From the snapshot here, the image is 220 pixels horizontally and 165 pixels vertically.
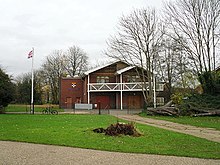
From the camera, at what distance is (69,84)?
159ft

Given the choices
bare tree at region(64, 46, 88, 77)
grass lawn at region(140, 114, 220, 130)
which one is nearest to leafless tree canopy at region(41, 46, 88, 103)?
bare tree at region(64, 46, 88, 77)

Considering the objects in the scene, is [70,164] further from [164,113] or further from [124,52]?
[124,52]

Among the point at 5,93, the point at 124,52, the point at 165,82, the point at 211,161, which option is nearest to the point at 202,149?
the point at 211,161

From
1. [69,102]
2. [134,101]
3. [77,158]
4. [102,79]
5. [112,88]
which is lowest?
[77,158]

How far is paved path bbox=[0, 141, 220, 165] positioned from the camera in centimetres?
739

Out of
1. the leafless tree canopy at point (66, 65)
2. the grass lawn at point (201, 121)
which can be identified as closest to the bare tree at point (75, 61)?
the leafless tree canopy at point (66, 65)

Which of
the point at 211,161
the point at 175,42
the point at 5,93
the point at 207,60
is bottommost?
the point at 211,161

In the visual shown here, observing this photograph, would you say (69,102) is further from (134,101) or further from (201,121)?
(201,121)

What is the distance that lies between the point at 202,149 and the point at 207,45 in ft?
68.6

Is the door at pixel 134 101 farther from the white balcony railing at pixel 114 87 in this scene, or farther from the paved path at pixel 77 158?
the paved path at pixel 77 158

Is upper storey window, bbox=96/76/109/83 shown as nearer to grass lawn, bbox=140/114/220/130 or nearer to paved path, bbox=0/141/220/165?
grass lawn, bbox=140/114/220/130

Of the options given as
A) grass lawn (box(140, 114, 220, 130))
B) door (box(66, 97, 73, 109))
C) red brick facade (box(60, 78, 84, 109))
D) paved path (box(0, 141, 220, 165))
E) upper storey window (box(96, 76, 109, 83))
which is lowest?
grass lawn (box(140, 114, 220, 130))

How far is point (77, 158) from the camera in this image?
7949 mm

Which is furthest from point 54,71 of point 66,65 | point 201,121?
point 201,121
